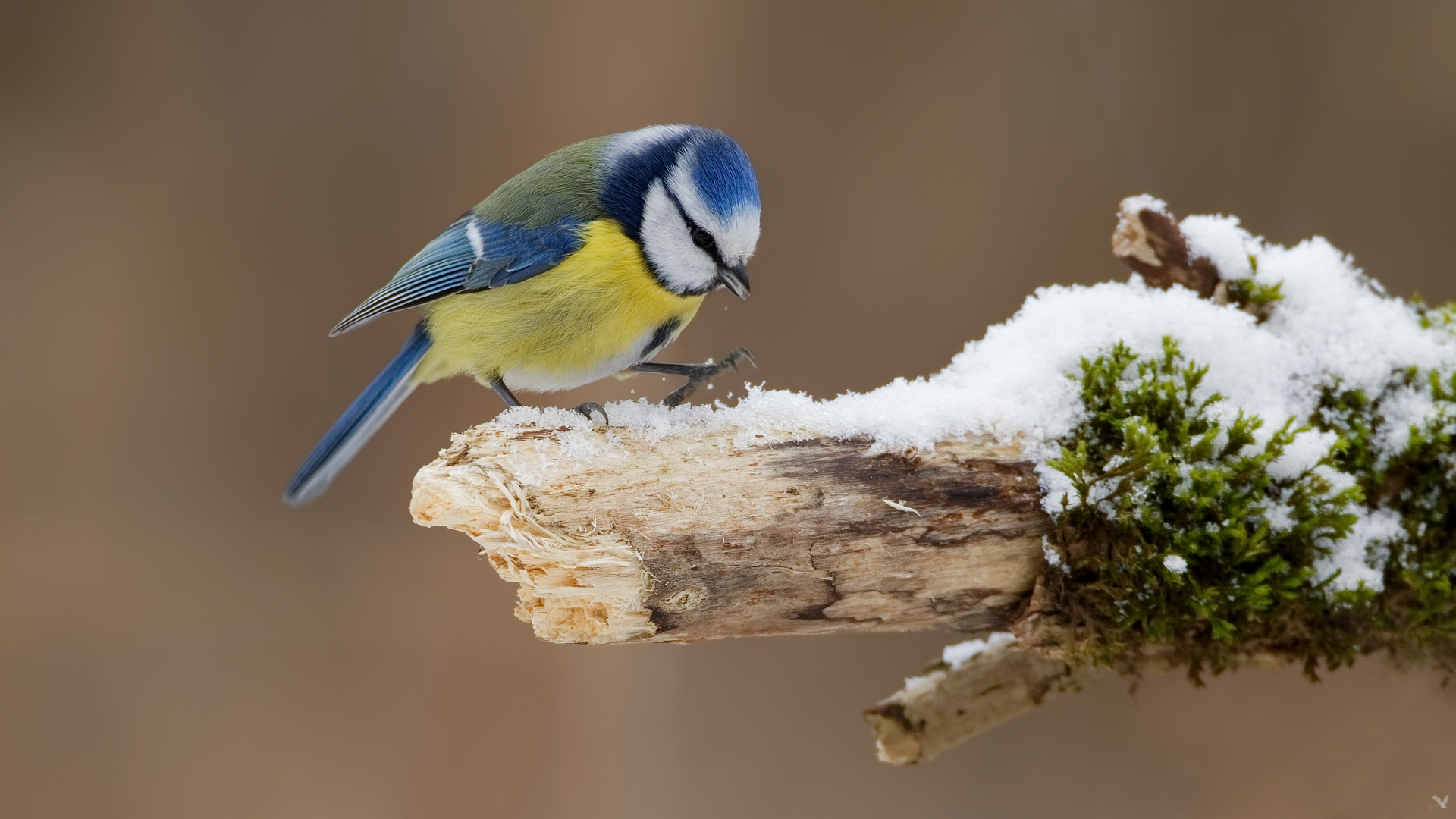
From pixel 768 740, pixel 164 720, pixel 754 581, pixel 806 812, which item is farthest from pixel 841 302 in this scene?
pixel 164 720

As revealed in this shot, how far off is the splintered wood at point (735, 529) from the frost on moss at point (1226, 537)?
0.09m

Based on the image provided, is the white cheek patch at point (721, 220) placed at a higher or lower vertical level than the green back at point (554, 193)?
lower

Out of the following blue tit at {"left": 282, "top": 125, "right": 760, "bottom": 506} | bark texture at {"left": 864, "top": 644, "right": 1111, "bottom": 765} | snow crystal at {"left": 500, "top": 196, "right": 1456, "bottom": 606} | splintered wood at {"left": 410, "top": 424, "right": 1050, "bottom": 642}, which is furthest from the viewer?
blue tit at {"left": 282, "top": 125, "right": 760, "bottom": 506}

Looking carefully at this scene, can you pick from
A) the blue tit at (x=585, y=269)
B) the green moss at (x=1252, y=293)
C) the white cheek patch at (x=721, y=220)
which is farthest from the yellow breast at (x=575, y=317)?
the green moss at (x=1252, y=293)

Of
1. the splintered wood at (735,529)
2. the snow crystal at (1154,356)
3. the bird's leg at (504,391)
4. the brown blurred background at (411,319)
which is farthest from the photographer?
the brown blurred background at (411,319)

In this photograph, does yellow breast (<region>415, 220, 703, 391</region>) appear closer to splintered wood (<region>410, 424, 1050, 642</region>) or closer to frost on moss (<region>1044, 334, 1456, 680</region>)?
splintered wood (<region>410, 424, 1050, 642</region>)

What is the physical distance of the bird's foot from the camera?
1.54 metres

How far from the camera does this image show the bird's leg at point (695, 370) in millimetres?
1539

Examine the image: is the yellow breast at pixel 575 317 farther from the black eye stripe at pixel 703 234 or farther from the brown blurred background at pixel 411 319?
the brown blurred background at pixel 411 319

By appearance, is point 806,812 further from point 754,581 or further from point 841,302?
point 754,581

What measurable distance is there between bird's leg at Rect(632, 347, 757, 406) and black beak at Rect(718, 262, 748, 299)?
3.9 inches

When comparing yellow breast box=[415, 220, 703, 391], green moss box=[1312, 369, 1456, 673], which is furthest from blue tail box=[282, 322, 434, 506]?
green moss box=[1312, 369, 1456, 673]

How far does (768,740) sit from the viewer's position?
243 cm

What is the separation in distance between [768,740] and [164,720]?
150 cm
